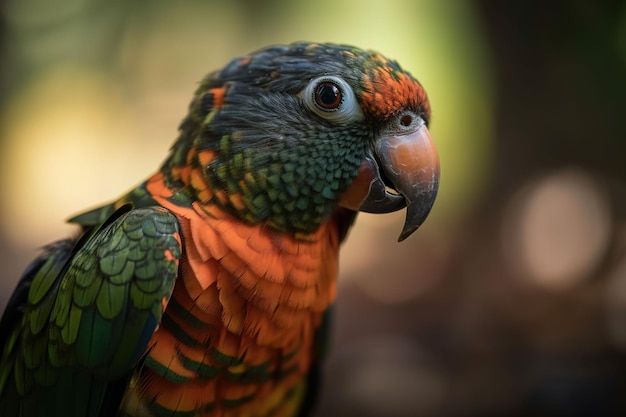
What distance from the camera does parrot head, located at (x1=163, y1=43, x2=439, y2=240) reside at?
1644 mm

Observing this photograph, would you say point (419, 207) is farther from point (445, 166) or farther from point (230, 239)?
point (445, 166)

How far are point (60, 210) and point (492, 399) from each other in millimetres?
5161

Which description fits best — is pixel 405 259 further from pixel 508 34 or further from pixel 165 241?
pixel 165 241

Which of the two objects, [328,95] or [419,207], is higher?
[328,95]

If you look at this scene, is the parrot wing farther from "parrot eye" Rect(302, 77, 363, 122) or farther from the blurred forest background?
the blurred forest background

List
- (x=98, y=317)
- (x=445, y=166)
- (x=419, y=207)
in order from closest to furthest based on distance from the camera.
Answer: (x=98, y=317)
(x=419, y=207)
(x=445, y=166)

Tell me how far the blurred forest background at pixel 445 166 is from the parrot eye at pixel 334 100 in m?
3.01

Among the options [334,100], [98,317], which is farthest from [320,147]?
[98,317]

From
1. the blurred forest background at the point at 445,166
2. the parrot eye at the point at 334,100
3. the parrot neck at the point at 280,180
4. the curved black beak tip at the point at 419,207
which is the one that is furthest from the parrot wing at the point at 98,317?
the blurred forest background at the point at 445,166

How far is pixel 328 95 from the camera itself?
1.64 meters

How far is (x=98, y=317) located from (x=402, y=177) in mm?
960

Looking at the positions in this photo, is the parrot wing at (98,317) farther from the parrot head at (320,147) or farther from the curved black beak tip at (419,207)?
the curved black beak tip at (419,207)

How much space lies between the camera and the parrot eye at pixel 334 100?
1.64 m

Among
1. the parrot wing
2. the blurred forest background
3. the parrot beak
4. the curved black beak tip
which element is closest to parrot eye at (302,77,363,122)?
the parrot beak
